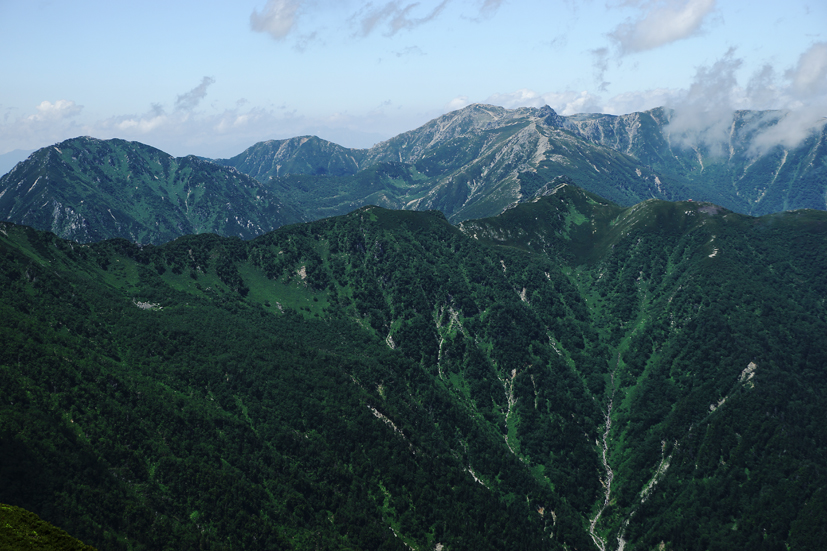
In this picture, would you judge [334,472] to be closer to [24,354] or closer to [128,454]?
[128,454]

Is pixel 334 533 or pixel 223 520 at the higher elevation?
pixel 223 520

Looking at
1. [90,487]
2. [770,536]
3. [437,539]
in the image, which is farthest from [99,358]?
[770,536]

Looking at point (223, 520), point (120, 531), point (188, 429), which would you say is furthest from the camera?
point (188, 429)

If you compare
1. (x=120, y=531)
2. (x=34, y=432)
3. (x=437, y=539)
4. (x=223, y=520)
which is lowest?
(x=437, y=539)

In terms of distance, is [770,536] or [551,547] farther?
[551,547]

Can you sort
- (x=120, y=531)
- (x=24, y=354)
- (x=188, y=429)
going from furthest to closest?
(x=188, y=429) → (x=24, y=354) → (x=120, y=531)

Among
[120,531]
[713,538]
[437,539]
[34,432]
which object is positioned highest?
[34,432]

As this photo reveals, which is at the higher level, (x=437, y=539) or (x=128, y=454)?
(x=128, y=454)

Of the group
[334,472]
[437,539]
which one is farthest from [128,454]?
[437,539]

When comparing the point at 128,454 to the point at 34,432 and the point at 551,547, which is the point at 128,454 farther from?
the point at 551,547
